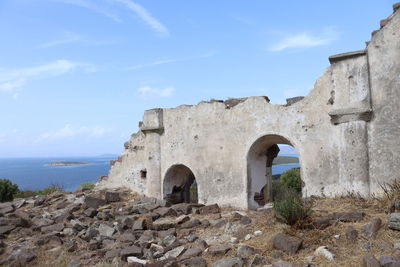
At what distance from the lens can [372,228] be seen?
5.61 metres

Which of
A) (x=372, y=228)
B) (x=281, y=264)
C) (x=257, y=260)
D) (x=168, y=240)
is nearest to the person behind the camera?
(x=281, y=264)

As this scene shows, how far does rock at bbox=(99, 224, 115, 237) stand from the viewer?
833 cm

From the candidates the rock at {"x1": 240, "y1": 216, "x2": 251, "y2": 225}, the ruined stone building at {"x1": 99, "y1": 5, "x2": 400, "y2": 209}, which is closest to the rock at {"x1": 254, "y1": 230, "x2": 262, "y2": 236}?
the rock at {"x1": 240, "y1": 216, "x2": 251, "y2": 225}

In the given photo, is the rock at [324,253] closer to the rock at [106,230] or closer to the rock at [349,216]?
the rock at [349,216]

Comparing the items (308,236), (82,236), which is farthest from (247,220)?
(82,236)

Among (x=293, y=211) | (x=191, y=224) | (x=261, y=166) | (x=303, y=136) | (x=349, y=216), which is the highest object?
(x=303, y=136)

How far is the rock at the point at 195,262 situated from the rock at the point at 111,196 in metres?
5.95

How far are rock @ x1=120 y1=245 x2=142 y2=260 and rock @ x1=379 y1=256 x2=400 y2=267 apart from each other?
12.6ft

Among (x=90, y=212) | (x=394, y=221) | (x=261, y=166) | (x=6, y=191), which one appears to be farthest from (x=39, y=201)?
(x=394, y=221)

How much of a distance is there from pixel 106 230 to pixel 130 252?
2.03 metres

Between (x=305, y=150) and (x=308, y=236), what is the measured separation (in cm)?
302

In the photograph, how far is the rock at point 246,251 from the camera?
18.9 ft

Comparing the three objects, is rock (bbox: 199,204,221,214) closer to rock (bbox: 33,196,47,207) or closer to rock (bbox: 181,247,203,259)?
rock (bbox: 181,247,203,259)

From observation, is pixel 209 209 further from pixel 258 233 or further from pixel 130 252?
pixel 130 252
